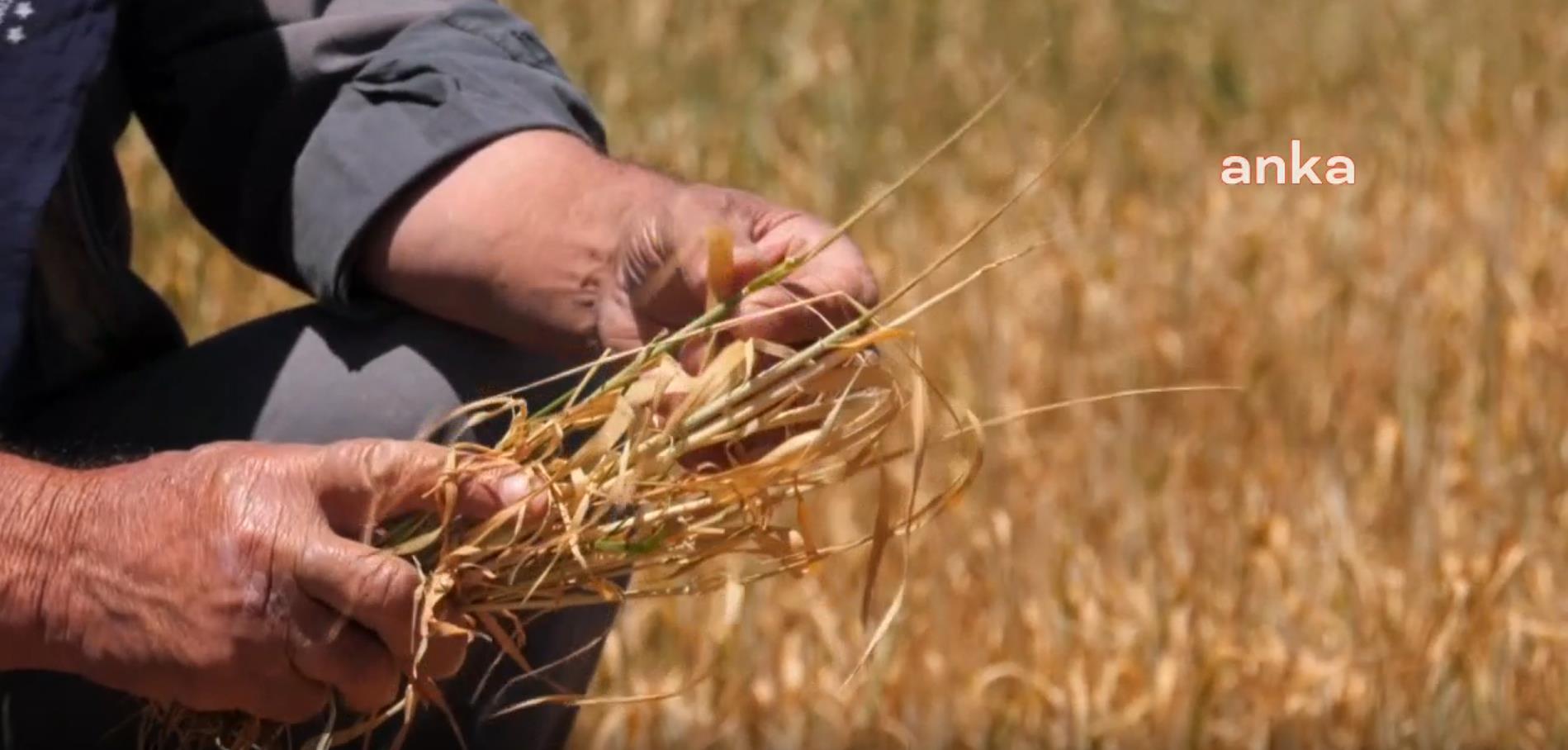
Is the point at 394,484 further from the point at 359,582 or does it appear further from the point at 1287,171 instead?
the point at 1287,171

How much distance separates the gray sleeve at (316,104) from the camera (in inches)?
81.6

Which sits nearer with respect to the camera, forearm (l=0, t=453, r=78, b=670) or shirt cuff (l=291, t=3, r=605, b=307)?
forearm (l=0, t=453, r=78, b=670)

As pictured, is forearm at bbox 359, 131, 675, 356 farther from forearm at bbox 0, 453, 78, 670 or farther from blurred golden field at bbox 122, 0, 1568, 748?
forearm at bbox 0, 453, 78, 670

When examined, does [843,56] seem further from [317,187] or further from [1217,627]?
[317,187]

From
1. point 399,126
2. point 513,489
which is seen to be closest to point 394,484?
point 513,489

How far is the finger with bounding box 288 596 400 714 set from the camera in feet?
5.31

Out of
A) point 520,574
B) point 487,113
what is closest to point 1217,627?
point 487,113

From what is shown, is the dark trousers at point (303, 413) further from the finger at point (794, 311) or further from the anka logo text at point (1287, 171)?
the anka logo text at point (1287, 171)

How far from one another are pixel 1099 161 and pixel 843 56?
2.46ft

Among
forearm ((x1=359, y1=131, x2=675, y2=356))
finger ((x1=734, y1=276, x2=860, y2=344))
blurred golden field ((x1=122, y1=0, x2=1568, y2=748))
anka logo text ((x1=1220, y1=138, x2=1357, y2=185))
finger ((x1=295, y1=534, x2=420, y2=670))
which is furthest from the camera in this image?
anka logo text ((x1=1220, y1=138, x2=1357, y2=185))

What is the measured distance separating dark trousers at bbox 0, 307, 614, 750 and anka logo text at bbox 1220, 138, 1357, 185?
2355 mm

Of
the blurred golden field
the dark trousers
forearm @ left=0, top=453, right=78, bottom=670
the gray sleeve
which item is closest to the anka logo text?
the blurred golden field

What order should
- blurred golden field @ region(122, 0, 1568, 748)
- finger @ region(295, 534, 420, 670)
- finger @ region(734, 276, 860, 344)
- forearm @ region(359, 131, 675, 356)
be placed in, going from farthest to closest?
blurred golden field @ region(122, 0, 1568, 748) → forearm @ region(359, 131, 675, 356) → finger @ region(734, 276, 860, 344) → finger @ region(295, 534, 420, 670)

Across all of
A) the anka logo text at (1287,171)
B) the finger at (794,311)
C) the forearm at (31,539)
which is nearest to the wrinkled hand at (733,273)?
the finger at (794,311)
